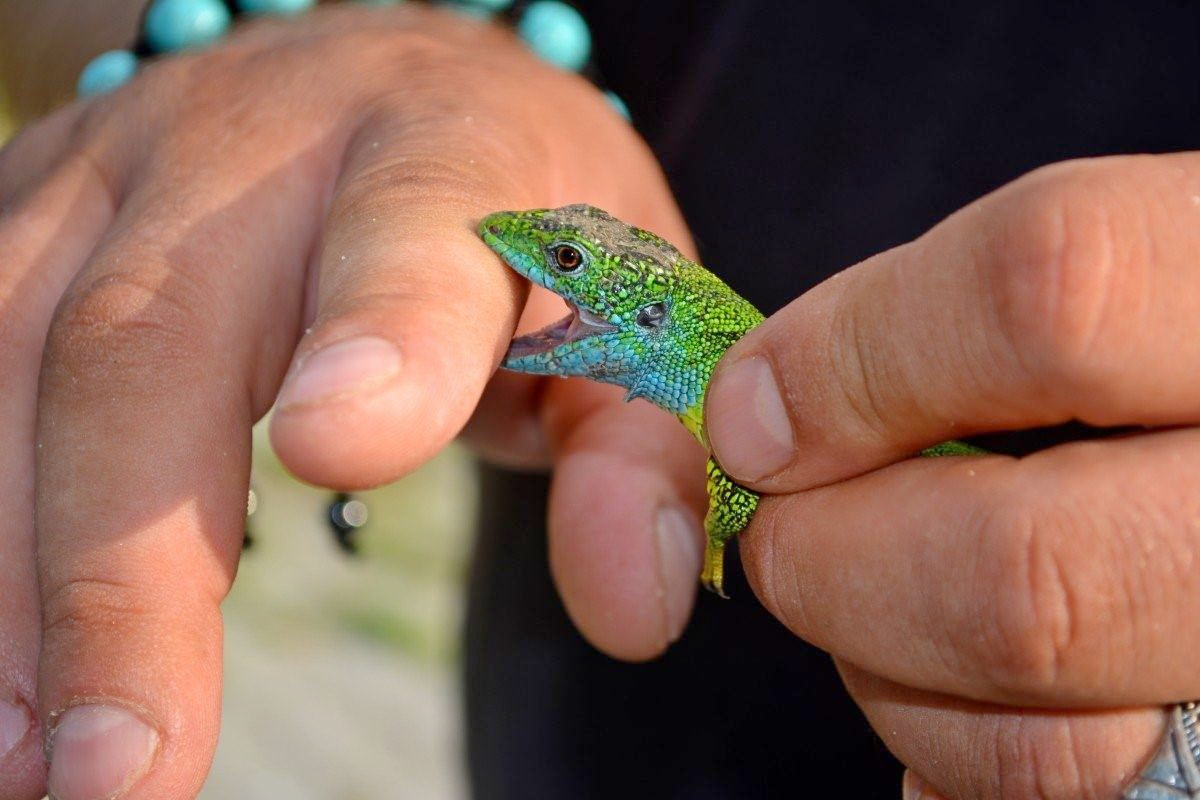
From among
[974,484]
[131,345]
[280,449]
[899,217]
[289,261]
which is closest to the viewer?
[280,449]

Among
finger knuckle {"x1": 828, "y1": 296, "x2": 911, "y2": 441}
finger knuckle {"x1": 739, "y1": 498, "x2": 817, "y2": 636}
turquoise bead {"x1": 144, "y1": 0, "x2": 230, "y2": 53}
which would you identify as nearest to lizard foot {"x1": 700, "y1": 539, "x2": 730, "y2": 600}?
finger knuckle {"x1": 739, "y1": 498, "x2": 817, "y2": 636}

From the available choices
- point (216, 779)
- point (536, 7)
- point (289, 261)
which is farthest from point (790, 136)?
point (216, 779)

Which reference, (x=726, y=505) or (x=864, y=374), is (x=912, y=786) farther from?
(x=864, y=374)

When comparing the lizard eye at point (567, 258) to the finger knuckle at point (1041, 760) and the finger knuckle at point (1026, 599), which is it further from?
the finger knuckle at point (1041, 760)

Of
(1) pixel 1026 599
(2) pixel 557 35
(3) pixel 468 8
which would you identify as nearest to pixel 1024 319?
(1) pixel 1026 599

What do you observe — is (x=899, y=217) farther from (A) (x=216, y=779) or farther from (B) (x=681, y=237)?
(A) (x=216, y=779)

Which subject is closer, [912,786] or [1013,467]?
[1013,467]
